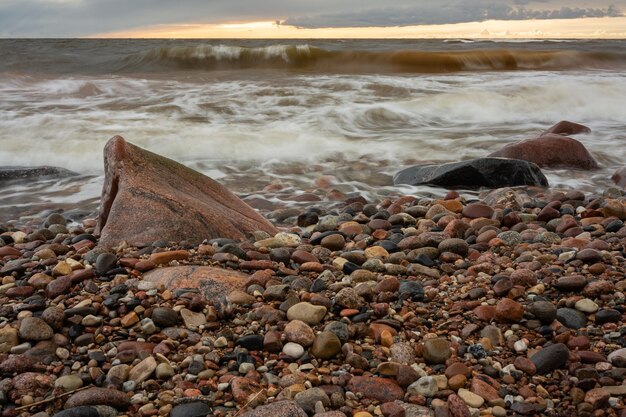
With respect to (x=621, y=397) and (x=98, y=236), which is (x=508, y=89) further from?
(x=621, y=397)

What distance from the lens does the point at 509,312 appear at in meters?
2.41

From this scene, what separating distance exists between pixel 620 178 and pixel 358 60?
16141mm

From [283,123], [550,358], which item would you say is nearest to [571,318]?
[550,358]

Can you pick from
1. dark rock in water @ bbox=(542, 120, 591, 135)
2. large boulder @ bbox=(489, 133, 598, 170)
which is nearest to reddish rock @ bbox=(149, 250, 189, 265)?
large boulder @ bbox=(489, 133, 598, 170)

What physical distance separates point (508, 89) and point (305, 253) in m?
11.3

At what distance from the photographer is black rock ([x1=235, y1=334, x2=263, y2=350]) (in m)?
2.22

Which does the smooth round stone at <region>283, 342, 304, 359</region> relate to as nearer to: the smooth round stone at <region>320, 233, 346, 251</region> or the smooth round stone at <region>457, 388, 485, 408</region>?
the smooth round stone at <region>457, 388, 485, 408</region>

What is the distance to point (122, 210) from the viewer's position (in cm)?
362

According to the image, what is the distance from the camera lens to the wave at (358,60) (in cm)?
2081

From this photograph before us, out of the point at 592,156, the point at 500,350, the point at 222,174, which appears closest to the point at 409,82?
the point at 592,156

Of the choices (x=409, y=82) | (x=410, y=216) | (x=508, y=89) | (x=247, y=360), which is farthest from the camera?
(x=409, y=82)

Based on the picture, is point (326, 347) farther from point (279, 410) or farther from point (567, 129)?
point (567, 129)

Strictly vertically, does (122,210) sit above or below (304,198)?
above

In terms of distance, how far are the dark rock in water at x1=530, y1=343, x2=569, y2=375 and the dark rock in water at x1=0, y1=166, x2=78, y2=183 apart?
5857 millimetres
